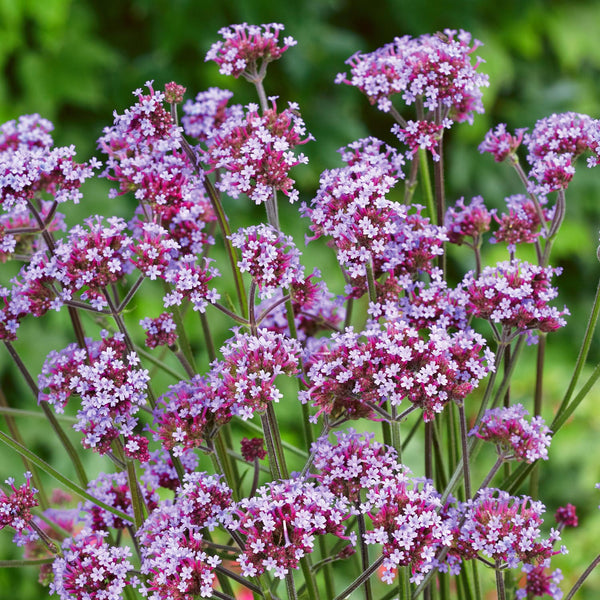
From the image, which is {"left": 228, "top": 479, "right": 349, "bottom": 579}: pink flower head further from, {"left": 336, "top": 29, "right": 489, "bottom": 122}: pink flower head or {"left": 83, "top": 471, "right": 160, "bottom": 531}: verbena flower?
{"left": 336, "top": 29, "right": 489, "bottom": 122}: pink flower head

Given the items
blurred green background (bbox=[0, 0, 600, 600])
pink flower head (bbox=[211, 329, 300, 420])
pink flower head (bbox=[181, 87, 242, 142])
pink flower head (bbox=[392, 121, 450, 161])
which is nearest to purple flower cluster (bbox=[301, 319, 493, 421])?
pink flower head (bbox=[211, 329, 300, 420])

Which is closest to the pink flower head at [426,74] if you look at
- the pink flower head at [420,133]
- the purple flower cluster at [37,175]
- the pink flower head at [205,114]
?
the pink flower head at [420,133]

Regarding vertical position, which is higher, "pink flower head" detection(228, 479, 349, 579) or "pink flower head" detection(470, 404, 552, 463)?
"pink flower head" detection(470, 404, 552, 463)

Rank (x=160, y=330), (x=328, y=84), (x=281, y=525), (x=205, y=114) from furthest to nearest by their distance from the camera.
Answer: (x=328, y=84) < (x=205, y=114) < (x=160, y=330) < (x=281, y=525)

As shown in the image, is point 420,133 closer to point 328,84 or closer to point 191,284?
point 191,284

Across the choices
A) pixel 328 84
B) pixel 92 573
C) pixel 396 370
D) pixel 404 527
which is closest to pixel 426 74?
pixel 396 370
